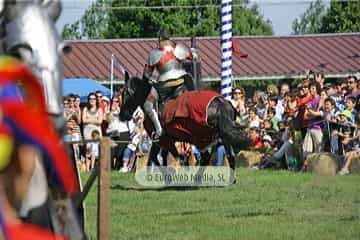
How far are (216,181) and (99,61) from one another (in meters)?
26.7

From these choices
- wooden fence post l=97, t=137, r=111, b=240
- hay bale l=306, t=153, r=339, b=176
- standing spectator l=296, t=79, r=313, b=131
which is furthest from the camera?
standing spectator l=296, t=79, r=313, b=131

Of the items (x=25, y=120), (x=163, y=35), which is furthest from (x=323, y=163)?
(x=25, y=120)

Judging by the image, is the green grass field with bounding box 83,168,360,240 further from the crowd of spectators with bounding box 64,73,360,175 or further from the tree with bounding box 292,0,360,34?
the tree with bounding box 292,0,360,34

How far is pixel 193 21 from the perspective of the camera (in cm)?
5644

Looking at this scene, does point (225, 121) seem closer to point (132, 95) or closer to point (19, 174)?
point (132, 95)

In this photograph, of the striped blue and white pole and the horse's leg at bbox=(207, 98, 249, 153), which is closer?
the horse's leg at bbox=(207, 98, 249, 153)

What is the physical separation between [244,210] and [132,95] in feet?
17.2

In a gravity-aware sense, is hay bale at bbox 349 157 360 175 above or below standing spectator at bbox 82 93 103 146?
below

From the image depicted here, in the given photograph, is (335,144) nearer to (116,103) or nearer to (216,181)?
(216,181)

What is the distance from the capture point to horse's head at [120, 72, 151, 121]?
1509 cm

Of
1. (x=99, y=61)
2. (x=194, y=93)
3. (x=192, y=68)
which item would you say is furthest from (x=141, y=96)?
(x=99, y=61)

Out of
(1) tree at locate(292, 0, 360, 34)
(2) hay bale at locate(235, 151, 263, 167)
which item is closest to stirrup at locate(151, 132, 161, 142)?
(2) hay bale at locate(235, 151, 263, 167)

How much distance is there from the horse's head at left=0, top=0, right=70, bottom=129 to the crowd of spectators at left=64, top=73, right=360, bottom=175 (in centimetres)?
914

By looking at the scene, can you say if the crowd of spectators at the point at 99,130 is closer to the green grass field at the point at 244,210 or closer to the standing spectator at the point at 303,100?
the standing spectator at the point at 303,100
